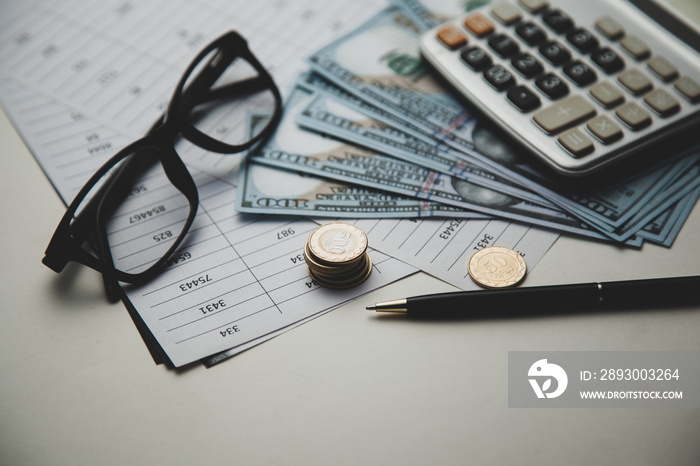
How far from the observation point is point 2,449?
0.39 m

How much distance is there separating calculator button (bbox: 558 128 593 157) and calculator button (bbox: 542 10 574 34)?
0.15m

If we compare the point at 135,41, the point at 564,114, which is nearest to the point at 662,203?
the point at 564,114

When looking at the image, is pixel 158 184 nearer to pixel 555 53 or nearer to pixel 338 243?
pixel 338 243

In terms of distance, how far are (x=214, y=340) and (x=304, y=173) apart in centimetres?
20

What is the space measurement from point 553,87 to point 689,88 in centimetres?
13

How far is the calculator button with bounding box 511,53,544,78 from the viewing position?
0.56m

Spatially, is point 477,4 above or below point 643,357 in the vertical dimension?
above

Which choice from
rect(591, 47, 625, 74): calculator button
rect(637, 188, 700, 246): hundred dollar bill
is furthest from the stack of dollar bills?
rect(591, 47, 625, 74): calculator button

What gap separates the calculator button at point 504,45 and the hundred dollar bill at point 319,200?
20 centimetres

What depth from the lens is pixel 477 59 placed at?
58 centimetres

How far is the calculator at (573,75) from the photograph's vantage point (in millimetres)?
512

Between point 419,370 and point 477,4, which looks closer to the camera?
point 419,370

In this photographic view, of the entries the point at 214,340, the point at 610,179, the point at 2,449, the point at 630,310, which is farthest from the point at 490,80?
the point at 2,449

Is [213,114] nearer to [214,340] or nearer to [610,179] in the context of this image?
[214,340]
